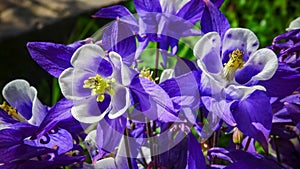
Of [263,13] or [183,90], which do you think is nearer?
[183,90]

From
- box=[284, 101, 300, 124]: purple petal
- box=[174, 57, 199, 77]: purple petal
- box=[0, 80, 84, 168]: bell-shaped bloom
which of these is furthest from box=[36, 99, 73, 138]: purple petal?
box=[284, 101, 300, 124]: purple petal

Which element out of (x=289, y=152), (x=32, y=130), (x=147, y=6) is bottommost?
(x=289, y=152)

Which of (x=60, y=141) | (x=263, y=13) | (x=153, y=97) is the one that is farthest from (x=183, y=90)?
(x=263, y=13)

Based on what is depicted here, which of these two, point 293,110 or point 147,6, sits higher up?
point 147,6

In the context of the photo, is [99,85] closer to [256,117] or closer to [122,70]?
[122,70]

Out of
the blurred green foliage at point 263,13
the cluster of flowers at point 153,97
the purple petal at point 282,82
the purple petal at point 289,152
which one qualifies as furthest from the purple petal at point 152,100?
the blurred green foliage at point 263,13

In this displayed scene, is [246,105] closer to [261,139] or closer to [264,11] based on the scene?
[261,139]

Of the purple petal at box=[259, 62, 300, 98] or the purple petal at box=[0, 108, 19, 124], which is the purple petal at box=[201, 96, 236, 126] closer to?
the purple petal at box=[259, 62, 300, 98]

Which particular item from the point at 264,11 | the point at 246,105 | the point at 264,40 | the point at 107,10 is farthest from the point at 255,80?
the point at 264,11
